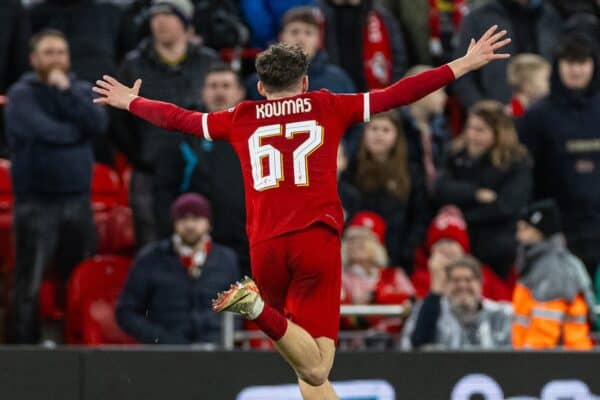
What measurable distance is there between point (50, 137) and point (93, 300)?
124 cm

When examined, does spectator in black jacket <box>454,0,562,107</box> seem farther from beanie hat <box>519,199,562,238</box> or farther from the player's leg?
the player's leg

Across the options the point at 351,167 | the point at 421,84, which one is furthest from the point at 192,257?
the point at 421,84

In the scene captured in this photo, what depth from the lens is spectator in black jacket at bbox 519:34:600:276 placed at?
13992mm

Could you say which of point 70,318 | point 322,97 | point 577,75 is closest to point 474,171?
point 577,75

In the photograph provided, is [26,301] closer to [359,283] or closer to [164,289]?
[164,289]

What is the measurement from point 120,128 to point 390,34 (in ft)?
9.40

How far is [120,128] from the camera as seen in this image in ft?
44.7

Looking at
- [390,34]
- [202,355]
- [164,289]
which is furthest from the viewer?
[390,34]

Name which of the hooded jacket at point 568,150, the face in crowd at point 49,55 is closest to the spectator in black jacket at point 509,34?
the hooded jacket at point 568,150

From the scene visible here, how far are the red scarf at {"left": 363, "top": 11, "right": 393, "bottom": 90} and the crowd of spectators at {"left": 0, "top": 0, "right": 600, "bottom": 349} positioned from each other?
0.01 meters

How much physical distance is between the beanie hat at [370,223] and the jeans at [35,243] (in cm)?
202

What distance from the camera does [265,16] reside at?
14844mm

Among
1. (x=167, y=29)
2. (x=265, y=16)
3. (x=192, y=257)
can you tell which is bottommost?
(x=192, y=257)

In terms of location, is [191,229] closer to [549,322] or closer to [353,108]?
[549,322]
